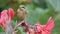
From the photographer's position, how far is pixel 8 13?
133 cm

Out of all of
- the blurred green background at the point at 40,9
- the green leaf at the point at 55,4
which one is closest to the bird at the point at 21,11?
the blurred green background at the point at 40,9

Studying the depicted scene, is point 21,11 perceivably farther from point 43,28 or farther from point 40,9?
point 40,9

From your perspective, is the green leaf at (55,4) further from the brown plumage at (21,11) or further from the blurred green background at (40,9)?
the brown plumage at (21,11)

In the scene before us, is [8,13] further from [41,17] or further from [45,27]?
[41,17]

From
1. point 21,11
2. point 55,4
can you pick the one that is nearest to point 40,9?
point 55,4

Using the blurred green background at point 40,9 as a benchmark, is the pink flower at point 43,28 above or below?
below

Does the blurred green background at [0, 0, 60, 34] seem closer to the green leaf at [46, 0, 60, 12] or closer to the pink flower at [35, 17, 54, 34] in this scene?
the green leaf at [46, 0, 60, 12]

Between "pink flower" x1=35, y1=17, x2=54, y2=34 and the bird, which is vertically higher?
the bird

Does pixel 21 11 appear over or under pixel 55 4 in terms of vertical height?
under

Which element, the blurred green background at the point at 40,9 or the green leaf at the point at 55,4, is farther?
the green leaf at the point at 55,4

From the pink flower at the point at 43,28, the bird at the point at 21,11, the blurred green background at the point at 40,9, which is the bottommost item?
the pink flower at the point at 43,28

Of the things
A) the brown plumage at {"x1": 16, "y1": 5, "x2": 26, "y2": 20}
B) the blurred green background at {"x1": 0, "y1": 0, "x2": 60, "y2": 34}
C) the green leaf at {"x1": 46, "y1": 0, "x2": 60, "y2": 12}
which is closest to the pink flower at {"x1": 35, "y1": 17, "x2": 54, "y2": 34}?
the brown plumage at {"x1": 16, "y1": 5, "x2": 26, "y2": 20}

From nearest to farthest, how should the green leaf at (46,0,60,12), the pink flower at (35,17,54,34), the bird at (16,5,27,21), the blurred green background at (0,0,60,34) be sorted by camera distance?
the pink flower at (35,17,54,34)
the bird at (16,5,27,21)
the blurred green background at (0,0,60,34)
the green leaf at (46,0,60,12)

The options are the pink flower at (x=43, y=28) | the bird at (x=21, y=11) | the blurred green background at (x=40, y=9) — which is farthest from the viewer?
the blurred green background at (x=40, y=9)
